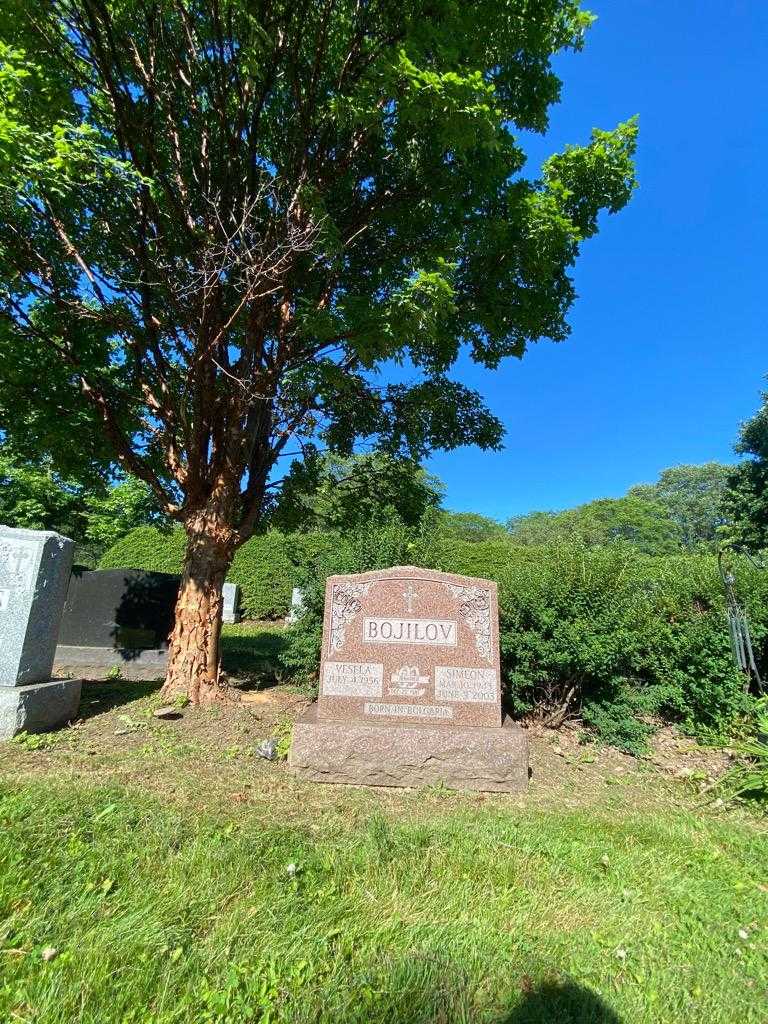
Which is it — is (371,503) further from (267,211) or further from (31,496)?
(31,496)

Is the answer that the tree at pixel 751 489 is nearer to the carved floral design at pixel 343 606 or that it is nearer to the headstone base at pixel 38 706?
the carved floral design at pixel 343 606

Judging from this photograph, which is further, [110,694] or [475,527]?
[475,527]

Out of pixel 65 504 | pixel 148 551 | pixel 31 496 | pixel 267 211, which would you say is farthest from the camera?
pixel 148 551

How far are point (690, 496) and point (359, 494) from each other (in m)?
53.5

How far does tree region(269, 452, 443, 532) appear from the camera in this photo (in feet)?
23.3

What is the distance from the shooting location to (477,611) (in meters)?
4.67

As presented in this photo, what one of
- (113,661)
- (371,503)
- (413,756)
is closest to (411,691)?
(413,756)

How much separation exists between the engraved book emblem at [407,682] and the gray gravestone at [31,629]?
336 centimetres

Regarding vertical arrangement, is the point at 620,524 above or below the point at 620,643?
above

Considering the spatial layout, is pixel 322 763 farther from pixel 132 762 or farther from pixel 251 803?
pixel 132 762

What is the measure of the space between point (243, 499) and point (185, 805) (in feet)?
12.8

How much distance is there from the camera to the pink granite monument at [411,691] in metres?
4.12

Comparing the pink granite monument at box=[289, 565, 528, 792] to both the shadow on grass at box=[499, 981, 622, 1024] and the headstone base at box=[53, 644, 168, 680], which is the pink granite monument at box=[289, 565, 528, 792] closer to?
the shadow on grass at box=[499, 981, 622, 1024]

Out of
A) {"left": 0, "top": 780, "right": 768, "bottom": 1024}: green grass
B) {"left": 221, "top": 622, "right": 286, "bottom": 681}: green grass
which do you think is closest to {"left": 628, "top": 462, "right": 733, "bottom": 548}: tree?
{"left": 221, "top": 622, "right": 286, "bottom": 681}: green grass
